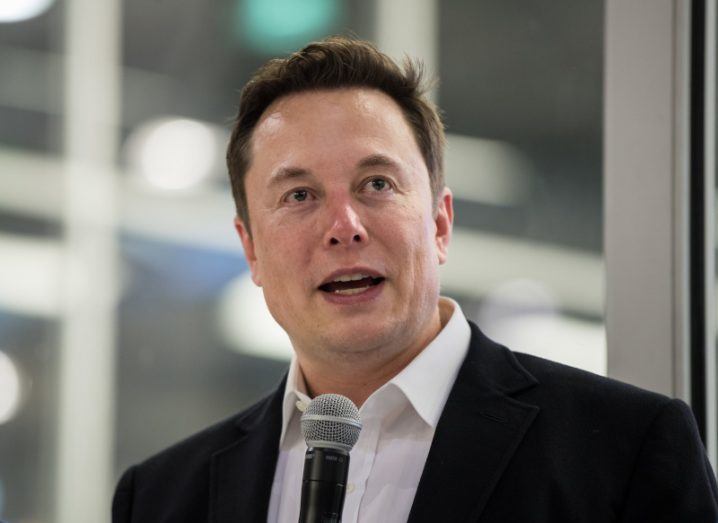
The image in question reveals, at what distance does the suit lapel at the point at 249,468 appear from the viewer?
94.2 inches

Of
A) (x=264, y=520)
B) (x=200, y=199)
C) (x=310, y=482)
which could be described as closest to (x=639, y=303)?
(x=264, y=520)

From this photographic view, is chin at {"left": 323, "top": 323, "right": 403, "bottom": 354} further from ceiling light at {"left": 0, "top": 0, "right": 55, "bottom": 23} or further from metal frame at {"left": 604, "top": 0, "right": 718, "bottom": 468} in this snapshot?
ceiling light at {"left": 0, "top": 0, "right": 55, "bottom": 23}

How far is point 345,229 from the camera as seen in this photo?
2.30 metres

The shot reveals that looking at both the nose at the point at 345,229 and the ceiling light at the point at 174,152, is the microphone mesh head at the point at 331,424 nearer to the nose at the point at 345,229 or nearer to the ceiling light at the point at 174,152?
the nose at the point at 345,229

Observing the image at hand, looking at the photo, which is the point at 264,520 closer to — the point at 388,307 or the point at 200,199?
the point at 388,307

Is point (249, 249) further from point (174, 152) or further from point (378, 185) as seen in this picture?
point (174, 152)

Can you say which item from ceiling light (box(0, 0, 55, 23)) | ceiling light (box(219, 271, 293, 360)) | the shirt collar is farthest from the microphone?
ceiling light (box(0, 0, 55, 23))

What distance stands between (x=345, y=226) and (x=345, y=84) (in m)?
0.40

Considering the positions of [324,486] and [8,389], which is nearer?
[324,486]

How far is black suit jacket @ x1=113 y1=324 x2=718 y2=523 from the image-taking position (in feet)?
6.76

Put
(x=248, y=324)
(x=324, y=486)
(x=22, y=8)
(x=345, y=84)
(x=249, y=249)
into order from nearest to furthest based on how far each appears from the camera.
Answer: (x=324, y=486)
(x=345, y=84)
(x=249, y=249)
(x=248, y=324)
(x=22, y=8)

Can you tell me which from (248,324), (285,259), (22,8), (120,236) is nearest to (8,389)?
(120,236)

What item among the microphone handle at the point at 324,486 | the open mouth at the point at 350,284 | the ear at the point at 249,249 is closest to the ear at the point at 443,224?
the open mouth at the point at 350,284

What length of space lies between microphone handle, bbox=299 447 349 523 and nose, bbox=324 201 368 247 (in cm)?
62
